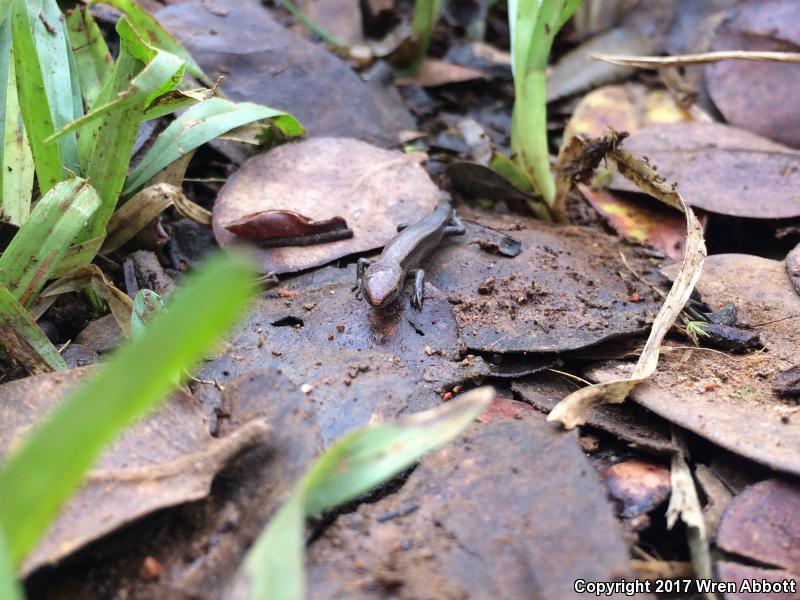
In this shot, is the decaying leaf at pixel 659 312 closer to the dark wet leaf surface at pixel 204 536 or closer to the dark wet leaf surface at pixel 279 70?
the dark wet leaf surface at pixel 204 536

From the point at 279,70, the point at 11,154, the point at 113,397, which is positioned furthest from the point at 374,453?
the point at 279,70

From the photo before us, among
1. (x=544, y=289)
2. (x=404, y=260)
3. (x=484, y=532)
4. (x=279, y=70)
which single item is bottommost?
(x=544, y=289)

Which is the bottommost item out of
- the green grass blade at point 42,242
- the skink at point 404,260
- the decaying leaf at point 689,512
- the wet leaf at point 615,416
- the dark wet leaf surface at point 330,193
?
the decaying leaf at point 689,512

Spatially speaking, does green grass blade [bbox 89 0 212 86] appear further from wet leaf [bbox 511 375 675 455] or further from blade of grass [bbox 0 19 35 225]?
wet leaf [bbox 511 375 675 455]

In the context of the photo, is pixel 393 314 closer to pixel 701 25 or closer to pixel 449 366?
pixel 449 366

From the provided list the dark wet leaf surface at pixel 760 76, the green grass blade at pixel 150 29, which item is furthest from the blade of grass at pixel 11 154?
the dark wet leaf surface at pixel 760 76

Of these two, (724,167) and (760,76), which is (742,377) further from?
(760,76)
